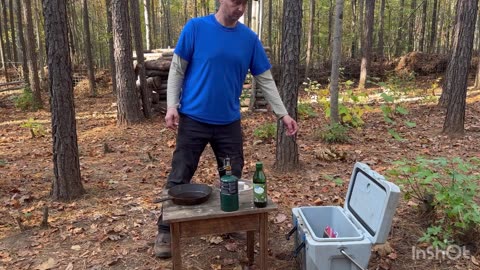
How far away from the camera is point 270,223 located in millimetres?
3807

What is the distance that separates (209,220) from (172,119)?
33.8 inches

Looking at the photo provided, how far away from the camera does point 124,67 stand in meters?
8.52

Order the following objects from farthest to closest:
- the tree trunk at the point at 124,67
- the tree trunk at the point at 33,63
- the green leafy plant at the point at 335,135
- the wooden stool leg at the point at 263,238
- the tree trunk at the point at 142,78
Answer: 1. the tree trunk at the point at 33,63
2. the tree trunk at the point at 142,78
3. the tree trunk at the point at 124,67
4. the green leafy plant at the point at 335,135
5. the wooden stool leg at the point at 263,238

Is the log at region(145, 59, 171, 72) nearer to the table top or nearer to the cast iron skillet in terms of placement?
the cast iron skillet

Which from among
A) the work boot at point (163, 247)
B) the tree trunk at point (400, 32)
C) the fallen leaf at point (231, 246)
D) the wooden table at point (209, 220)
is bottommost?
the fallen leaf at point (231, 246)

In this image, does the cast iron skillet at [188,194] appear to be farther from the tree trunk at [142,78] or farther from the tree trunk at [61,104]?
the tree trunk at [142,78]

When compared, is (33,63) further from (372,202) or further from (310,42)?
(372,202)

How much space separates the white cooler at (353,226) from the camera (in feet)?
8.39

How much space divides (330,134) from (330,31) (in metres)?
19.9

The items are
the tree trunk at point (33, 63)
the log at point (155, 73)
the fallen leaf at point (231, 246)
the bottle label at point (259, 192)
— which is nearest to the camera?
the bottle label at point (259, 192)

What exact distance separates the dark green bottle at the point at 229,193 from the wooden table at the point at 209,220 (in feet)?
0.13

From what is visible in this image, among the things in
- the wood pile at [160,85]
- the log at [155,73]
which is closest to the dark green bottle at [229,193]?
the wood pile at [160,85]

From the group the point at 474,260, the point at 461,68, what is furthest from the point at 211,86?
the point at 461,68

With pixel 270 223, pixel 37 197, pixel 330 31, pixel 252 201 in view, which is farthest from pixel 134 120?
pixel 330 31
